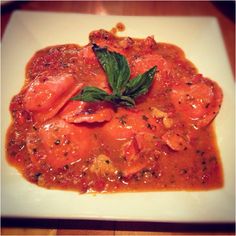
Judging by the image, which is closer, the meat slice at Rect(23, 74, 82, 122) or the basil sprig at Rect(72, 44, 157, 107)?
the basil sprig at Rect(72, 44, 157, 107)

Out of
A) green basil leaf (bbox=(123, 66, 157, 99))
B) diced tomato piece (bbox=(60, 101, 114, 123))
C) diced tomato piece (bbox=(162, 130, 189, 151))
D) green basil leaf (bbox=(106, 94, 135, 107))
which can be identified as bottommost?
diced tomato piece (bbox=(162, 130, 189, 151))

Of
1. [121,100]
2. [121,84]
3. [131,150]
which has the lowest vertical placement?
[131,150]

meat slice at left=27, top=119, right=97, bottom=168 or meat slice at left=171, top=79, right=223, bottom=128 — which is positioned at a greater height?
meat slice at left=171, top=79, right=223, bottom=128

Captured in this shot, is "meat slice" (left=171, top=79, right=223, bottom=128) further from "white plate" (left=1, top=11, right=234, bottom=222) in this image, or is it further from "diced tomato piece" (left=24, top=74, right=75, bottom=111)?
"diced tomato piece" (left=24, top=74, right=75, bottom=111)

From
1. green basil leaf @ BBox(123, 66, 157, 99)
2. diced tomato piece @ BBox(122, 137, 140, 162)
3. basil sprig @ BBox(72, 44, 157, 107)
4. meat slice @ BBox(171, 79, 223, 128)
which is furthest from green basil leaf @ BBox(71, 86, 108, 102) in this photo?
meat slice @ BBox(171, 79, 223, 128)

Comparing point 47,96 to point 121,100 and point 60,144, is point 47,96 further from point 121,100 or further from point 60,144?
point 121,100

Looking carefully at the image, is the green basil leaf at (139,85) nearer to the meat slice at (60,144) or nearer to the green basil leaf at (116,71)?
the green basil leaf at (116,71)

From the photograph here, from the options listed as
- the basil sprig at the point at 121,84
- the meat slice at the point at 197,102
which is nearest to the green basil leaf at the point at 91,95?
the basil sprig at the point at 121,84

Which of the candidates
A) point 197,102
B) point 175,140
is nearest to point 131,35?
point 197,102
